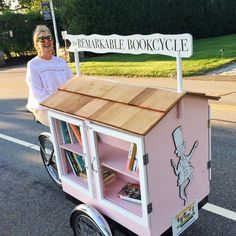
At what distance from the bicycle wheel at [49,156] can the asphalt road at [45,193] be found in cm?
14

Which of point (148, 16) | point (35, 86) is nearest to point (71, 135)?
point (35, 86)

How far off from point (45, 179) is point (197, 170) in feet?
8.33

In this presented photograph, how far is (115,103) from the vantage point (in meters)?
2.97

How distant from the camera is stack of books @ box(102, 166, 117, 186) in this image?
3.42 meters

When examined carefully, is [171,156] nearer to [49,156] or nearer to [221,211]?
[221,211]

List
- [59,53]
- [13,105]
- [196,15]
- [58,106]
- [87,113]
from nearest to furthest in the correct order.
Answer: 1. [87,113]
2. [58,106]
3. [13,105]
4. [59,53]
5. [196,15]

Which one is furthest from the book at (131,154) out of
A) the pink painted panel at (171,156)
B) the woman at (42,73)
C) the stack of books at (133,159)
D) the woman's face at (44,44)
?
the woman's face at (44,44)

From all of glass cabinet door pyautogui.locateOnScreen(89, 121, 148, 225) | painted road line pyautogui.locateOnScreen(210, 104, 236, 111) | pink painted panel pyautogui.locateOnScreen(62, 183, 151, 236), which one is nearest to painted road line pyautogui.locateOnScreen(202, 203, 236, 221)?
glass cabinet door pyautogui.locateOnScreen(89, 121, 148, 225)

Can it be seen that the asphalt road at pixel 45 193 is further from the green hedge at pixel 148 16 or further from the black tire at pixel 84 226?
the green hedge at pixel 148 16

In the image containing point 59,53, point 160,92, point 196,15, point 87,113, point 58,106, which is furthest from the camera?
point 196,15

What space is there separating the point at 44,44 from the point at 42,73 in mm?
333

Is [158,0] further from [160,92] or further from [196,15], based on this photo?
[160,92]

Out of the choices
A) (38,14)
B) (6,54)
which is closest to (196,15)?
(38,14)

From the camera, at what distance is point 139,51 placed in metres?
2.92
